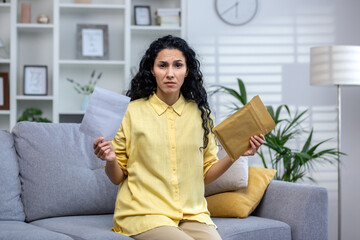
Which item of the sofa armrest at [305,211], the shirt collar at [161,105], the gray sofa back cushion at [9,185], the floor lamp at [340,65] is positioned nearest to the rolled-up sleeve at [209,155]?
the shirt collar at [161,105]

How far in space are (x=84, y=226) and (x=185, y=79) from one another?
2.38ft

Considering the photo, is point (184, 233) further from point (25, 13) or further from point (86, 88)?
point (25, 13)

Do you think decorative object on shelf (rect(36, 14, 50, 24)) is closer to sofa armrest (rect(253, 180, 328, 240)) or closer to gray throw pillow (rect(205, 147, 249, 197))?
gray throw pillow (rect(205, 147, 249, 197))

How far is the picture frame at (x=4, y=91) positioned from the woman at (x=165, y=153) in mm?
2350

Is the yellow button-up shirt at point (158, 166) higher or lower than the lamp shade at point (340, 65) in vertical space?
lower

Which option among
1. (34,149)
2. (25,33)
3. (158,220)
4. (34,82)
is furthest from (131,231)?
(25,33)

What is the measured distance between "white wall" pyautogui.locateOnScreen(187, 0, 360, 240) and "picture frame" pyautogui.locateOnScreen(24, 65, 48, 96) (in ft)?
4.16

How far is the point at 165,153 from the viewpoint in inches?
78.5

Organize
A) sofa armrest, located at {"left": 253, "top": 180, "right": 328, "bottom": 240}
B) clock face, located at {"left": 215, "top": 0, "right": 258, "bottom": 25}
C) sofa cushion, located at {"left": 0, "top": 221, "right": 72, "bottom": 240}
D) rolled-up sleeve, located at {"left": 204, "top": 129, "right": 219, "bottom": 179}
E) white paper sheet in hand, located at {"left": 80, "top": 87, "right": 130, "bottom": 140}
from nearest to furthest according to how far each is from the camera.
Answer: white paper sheet in hand, located at {"left": 80, "top": 87, "right": 130, "bottom": 140} < sofa cushion, located at {"left": 0, "top": 221, "right": 72, "bottom": 240} < rolled-up sleeve, located at {"left": 204, "top": 129, "right": 219, "bottom": 179} < sofa armrest, located at {"left": 253, "top": 180, "right": 328, "bottom": 240} < clock face, located at {"left": 215, "top": 0, "right": 258, "bottom": 25}

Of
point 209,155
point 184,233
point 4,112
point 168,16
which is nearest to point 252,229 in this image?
point 209,155

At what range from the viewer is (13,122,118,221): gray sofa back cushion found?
2.30 m

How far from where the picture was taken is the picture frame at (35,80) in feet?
14.0

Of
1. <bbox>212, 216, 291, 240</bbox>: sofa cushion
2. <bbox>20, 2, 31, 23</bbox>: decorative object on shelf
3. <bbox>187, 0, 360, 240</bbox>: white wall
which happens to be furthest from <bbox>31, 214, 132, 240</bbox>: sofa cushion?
<bbox>20, 2, 31, 23</bbox>: decorative object on shelf

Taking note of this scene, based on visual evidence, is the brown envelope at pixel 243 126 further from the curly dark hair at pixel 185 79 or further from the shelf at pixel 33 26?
the shelf at pixel 33 26
